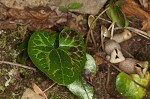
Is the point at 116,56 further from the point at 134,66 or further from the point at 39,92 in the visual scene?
the point at 39,92

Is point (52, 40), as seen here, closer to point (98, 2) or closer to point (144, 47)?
point (98, 2)

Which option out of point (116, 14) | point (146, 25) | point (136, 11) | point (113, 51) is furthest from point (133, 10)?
point (113, 51)

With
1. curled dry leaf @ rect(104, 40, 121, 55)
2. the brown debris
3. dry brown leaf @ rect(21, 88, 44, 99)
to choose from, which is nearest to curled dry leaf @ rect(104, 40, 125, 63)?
curled dry leaf @ rect(104, 40, 121, 55)

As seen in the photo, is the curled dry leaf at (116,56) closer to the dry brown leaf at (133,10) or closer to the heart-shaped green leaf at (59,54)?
the heart-shaped green leaf at (59,54)

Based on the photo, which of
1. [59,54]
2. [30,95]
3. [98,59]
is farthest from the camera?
[98,59]

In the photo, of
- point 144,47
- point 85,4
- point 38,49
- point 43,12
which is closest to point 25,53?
point 38,49

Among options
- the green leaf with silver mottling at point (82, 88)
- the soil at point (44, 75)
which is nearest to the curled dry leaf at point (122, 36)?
the soil at point (44, 75)
